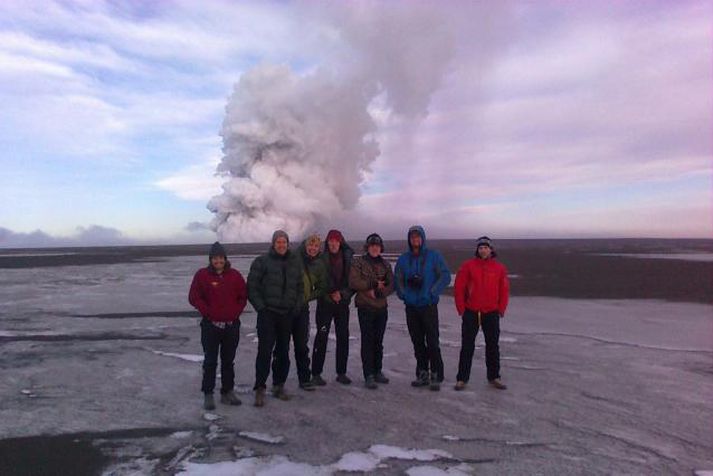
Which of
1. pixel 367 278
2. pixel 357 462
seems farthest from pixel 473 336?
pixel 357 462

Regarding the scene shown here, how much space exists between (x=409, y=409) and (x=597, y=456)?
205 cm

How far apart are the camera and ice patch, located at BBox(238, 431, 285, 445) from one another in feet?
8.61

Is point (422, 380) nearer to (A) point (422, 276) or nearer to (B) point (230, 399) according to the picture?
(A) point (422, 276)

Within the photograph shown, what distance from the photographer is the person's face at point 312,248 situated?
7004mm

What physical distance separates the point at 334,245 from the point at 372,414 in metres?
2.22

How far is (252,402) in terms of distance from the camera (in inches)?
257

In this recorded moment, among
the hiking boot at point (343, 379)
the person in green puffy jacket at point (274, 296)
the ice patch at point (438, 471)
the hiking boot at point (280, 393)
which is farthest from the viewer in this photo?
the hiking boot at point (343, 379)

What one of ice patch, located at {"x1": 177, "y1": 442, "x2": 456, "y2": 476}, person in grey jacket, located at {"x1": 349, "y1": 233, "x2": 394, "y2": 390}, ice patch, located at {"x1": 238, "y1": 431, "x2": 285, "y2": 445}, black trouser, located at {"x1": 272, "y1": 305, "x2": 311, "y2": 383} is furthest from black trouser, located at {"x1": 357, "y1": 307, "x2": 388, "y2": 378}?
ice patch, located at {"x1": 177, "y1": 442, "x2": 456, "y2": 476}

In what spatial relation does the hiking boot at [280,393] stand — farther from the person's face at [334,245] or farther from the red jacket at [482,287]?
the red jacket at [482,287]

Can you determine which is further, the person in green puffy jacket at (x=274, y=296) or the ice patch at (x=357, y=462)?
the person in green puffy jacket at (x=274, y=296)

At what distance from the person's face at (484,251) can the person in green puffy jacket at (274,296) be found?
7.61ft

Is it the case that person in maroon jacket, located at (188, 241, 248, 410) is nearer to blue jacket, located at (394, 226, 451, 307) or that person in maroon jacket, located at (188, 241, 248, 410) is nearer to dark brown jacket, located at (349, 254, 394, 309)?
dark brown jacket, located at (349, 254, 394, 309)

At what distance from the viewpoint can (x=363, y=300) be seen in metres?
7.11

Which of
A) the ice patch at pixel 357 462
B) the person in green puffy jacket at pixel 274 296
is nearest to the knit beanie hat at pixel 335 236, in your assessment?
the person in green puffy jacket at pixel 274 296
